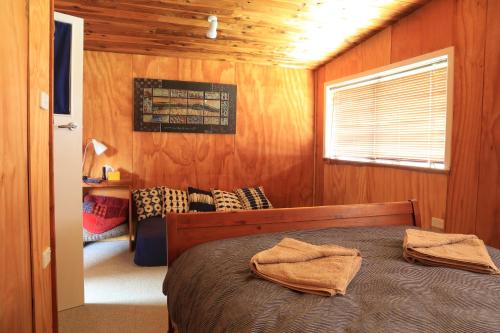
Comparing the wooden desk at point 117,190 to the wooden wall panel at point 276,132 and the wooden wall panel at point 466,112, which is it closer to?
the wooden wall panel at point 276,132

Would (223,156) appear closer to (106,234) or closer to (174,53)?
(174,53)

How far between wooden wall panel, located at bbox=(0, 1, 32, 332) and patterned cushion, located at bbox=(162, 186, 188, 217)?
7.76ft

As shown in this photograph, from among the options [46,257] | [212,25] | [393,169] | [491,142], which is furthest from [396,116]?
[46,257]

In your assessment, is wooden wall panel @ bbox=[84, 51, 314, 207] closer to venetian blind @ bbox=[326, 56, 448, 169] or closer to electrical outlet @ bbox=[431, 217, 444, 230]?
venetian blind @ bbox=[326, 56, 448, 169]

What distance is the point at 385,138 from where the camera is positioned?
11.5 ft

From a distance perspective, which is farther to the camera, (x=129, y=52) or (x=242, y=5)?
(x=129, y=52)

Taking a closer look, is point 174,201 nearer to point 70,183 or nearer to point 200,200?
point 200,200

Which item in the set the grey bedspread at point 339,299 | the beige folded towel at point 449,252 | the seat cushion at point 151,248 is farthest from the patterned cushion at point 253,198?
the beige folded towel at point 449,252

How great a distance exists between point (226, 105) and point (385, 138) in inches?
76.1

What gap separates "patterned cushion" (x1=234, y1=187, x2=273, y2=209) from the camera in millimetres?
4172

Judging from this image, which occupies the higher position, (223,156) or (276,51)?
(276,51)

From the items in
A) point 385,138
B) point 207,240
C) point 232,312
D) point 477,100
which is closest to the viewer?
point 232,312

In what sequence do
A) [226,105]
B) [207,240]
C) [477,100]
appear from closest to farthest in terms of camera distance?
[207,240] → [477,100] → [226,105]

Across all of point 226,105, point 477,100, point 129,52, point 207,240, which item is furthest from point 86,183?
point 477,100
